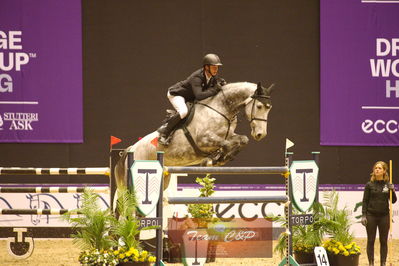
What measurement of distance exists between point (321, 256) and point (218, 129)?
180cm

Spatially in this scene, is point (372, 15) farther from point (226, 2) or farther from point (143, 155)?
point (143, 155)

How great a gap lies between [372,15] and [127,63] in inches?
137

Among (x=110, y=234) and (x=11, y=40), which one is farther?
(x=11, y=40)

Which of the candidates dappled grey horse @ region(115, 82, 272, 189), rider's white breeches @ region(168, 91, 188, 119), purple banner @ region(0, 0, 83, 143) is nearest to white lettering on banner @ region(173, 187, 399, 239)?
purple banner @ region(0, 0, 83, 143)

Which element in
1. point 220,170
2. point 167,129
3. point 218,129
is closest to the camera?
point 220,170

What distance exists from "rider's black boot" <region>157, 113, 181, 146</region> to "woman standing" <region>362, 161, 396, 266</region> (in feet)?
6.75

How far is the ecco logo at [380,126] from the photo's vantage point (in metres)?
8.66

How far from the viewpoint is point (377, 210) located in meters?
6.18

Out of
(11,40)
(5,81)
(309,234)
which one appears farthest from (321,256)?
(11,40)

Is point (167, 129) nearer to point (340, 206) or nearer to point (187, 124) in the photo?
point (187, 124)

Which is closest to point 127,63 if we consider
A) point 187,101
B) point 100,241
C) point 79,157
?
point 79,157

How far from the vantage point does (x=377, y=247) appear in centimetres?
812

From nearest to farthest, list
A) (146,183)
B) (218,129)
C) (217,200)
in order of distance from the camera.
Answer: (146,183), (217,200), (218,129)

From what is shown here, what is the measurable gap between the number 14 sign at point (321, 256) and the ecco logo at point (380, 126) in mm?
4188
